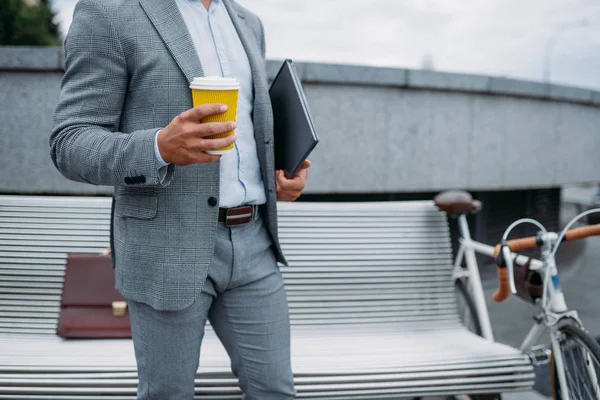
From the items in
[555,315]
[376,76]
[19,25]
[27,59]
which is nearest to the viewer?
[555,315]

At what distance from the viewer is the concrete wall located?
15.4 ft

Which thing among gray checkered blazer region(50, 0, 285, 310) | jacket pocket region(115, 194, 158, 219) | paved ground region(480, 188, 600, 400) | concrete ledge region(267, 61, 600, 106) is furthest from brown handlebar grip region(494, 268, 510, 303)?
concrete ledge region(267, 61, 600, 106)

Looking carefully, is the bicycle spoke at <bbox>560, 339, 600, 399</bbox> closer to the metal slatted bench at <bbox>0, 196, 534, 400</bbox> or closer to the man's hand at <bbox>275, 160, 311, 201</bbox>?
the metal slatted bench at <bbox>0, 196, 534, 400</bbox>

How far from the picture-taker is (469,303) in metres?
3.72

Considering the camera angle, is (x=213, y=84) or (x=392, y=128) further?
(x=392, y=128)

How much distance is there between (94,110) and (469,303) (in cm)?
279

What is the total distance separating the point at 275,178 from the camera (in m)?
2.03

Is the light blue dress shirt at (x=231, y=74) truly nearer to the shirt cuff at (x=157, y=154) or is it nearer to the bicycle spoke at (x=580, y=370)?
the shirt cuff at (x=157, y=154)

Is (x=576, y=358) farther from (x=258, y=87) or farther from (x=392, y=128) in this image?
(x=392, y=128)

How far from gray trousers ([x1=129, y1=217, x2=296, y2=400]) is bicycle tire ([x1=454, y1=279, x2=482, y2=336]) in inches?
78.3

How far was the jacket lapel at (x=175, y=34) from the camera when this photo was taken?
1.69 metres

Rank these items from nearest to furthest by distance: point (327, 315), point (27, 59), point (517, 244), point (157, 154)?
point (157, 154), point (517, 244), point (327, 315), point (27, 59)

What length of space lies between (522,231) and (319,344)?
5.04 m

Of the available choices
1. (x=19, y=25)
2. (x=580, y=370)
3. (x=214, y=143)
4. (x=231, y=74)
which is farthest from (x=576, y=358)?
(x=19, y=25)
